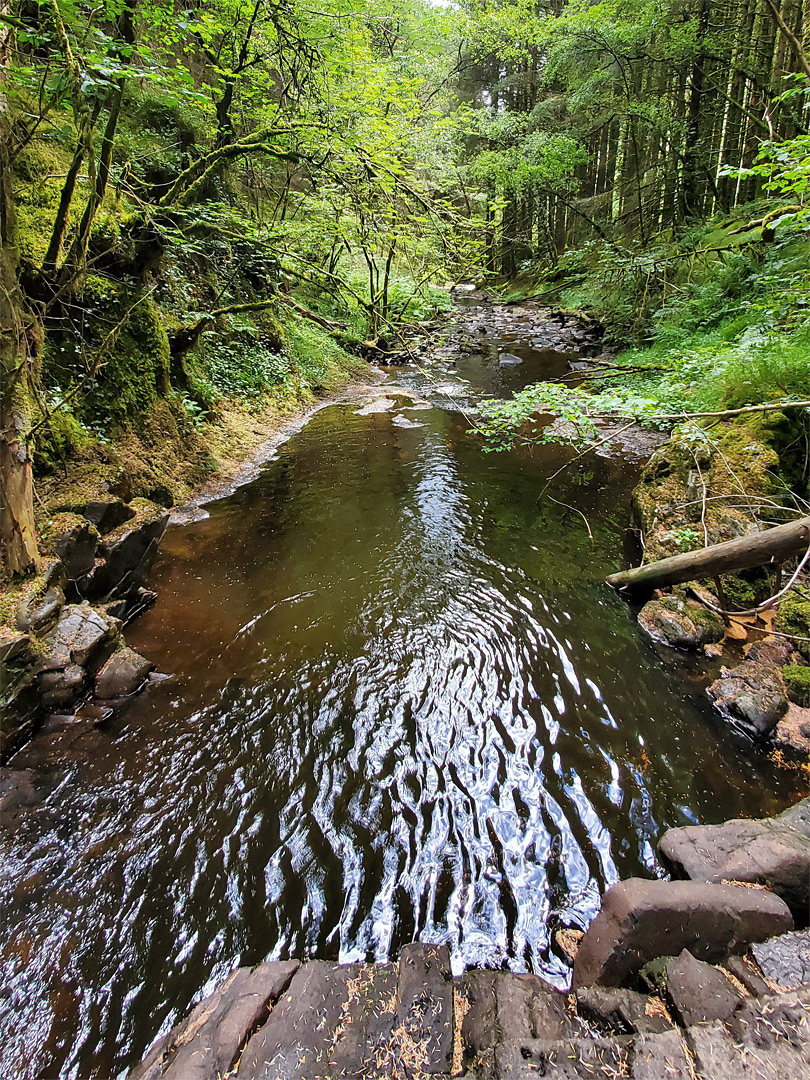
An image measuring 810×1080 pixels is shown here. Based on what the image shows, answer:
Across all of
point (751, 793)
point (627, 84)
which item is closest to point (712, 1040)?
point (751, 793)

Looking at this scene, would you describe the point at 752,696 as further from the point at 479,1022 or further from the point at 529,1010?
the point at 479,1022

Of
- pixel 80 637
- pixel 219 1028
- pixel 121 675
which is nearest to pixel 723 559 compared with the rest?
pixel 219 1028

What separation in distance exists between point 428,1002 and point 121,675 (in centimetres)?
342

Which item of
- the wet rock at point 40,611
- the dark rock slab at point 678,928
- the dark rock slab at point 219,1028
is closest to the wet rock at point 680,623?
the dark rock slab at point 678,928

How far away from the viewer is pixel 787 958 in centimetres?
203

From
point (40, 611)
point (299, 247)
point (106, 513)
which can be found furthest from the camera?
point (299, 247)

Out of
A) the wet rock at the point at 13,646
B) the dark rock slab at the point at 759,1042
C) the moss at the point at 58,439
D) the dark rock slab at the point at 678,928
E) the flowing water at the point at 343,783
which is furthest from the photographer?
the moss at the point at 58,439

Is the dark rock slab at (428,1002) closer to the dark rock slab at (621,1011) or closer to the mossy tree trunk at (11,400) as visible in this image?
the dark rock slab at (621,1011)

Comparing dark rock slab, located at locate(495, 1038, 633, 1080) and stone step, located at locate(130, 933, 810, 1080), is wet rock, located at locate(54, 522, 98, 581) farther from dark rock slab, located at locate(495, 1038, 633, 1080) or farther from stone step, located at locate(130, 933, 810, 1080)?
dark rock slab, located at locate(495, 1038, 633, 1080)

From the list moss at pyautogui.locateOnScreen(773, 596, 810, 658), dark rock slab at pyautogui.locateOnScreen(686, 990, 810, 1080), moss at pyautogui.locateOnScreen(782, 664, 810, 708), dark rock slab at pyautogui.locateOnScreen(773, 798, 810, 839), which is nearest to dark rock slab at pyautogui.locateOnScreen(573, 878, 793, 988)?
dark rock slab at pyautogui.locateOnScreen(686, 990, 810, 1080)

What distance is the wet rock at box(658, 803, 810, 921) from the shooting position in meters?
2.38

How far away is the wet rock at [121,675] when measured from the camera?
13.1ft

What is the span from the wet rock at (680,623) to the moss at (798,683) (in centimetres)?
68

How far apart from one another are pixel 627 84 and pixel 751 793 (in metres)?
21.7
